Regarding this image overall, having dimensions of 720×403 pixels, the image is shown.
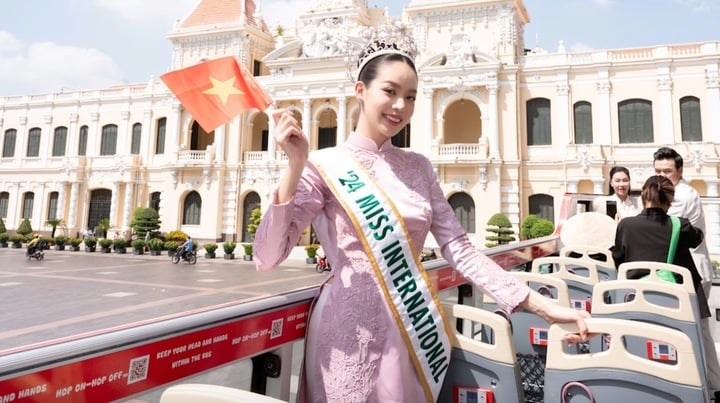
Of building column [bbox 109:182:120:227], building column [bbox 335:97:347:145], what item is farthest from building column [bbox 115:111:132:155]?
building column [bbox 335:97:347:145]

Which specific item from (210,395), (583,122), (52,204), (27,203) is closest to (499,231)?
(583,122)

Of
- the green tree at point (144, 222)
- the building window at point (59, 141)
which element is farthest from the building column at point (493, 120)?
the building window at point (59, 141)

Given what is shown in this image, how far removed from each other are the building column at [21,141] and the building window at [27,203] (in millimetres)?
2394

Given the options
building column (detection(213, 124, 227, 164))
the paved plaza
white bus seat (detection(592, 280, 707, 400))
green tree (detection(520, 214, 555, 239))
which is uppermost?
building column (detection(213, 124, 227, 164))

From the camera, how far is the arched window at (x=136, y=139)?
88.7 feet

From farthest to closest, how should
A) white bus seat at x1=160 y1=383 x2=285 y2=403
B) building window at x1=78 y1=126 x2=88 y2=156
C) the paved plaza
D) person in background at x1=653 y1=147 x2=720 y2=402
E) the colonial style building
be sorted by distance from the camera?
1. building window at x1=78 y1=126 x2=88 y2=156
2. the colonial style building
3. the paved plaza
4. person in background at x1=653 y1=147 x2=720 y2=402
5. white bus seat at x1=160 y1=383 x2=285 y2=403

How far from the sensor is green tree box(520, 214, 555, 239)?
1722cm

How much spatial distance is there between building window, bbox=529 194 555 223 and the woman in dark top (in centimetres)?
1736

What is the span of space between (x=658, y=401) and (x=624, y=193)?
4.06m

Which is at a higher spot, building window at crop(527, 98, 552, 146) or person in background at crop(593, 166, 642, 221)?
building window at crop(527, 98, 552, 146)

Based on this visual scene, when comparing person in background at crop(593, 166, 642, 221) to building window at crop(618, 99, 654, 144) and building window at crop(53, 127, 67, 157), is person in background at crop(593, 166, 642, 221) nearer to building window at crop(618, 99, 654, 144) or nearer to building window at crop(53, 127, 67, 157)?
building window at crop(618, 99, 654, 144)

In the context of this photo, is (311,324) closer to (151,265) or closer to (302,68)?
(151,265)

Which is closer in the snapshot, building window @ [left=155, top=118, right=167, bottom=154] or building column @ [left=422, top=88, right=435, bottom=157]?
building column @ [left=422, top=88, right=435, bottom=157]

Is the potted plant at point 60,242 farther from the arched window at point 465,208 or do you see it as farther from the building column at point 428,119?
the arched window at point 465,208
